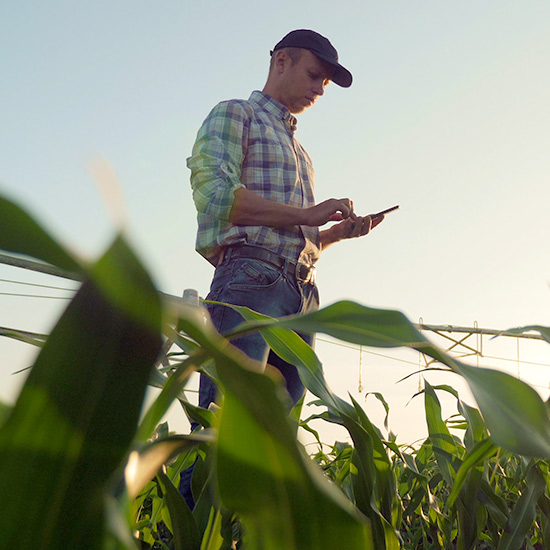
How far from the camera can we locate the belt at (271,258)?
140 centimetres

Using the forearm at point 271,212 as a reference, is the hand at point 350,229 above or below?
above

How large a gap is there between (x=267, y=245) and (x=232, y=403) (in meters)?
1.28

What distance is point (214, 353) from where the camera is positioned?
15 cm

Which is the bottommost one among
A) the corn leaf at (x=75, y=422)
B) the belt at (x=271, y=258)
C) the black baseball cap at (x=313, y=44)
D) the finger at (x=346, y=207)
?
the corn leaf at (x=75, y=422)

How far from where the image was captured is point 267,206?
1.35 meters

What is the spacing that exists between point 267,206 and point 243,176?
0.22m

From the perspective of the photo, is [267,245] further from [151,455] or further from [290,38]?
[151,455]

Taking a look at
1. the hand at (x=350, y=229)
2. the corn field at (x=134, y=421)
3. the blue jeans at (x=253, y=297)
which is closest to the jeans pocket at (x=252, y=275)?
the blue jeans at (x=253, y=297)

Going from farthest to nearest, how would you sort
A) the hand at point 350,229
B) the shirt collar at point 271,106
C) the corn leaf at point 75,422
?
the shirt collar at point 271,106
the hand at point 350,229
the corn leaf at point 75,422

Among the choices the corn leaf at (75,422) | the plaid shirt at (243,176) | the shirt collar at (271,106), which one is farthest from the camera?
the shirt collar at (271,106)

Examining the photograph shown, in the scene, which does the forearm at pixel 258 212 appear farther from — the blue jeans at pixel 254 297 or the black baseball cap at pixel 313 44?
the black baseball cap at pixel 313 44

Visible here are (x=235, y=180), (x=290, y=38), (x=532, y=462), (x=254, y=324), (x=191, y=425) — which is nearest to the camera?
(x=254, y=324)

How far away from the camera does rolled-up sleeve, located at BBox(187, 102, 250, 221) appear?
4.45 feet

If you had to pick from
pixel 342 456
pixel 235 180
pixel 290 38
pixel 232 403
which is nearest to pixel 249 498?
pixel 232 403
